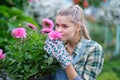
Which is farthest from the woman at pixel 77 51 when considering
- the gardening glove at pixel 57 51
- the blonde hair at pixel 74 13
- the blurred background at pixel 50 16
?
the blurred background at pixel 50 16

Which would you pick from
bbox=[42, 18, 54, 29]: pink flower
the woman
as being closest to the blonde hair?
the woman

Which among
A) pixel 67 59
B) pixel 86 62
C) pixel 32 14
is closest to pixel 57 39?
pixel 67 59

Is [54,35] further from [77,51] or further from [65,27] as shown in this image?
[77,51]

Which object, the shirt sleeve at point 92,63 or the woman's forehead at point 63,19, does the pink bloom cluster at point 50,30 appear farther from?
the shirt sleeve at point 92,63

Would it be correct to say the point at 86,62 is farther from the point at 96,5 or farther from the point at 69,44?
the point at 96,5

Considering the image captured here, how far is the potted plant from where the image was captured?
294 cm

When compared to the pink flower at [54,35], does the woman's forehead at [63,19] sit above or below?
above

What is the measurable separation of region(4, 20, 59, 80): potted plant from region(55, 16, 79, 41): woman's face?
0.57 ft

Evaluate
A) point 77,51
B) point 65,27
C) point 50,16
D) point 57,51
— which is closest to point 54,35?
point 57,51

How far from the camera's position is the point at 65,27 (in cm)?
308

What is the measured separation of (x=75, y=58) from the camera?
312cm

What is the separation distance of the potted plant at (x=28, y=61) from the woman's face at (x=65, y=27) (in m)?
0.18

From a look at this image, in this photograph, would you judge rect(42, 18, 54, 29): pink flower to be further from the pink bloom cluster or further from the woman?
the woman

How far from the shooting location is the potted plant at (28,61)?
9.64 feet
